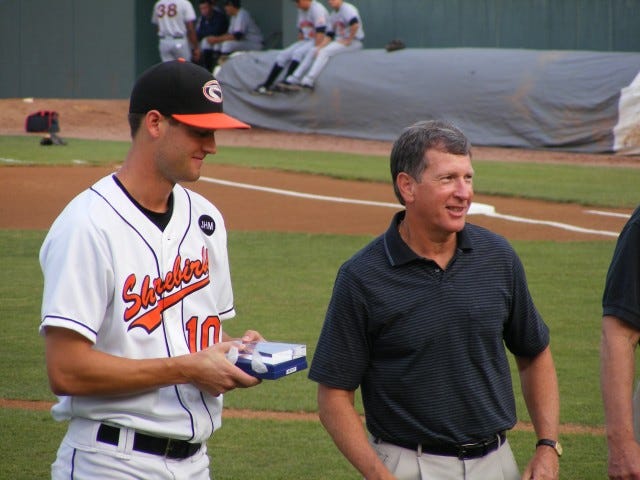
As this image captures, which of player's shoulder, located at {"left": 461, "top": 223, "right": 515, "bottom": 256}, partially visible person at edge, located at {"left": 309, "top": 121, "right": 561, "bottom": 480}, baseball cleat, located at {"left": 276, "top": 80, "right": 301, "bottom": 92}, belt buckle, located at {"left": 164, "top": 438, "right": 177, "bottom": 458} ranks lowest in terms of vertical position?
baseball cleat, located at {"left": 276, "top": 80, "right": 301, "bottom": 92}

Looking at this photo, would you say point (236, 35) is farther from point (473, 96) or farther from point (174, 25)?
point (473, 96)

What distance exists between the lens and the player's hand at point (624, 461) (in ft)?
10.6

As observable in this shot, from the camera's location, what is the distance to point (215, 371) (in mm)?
2859

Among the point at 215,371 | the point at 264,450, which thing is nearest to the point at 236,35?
the point at 264,450

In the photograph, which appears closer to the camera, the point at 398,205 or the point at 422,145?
the point at 422,145

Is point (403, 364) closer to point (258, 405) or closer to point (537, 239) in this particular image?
point (258, 405)

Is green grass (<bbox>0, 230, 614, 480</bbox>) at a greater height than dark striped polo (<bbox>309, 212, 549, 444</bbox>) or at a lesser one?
lesser

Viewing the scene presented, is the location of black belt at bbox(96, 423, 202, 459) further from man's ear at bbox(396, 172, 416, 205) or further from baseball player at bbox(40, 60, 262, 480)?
man's ear at bbox(396, 172, 416, 205)

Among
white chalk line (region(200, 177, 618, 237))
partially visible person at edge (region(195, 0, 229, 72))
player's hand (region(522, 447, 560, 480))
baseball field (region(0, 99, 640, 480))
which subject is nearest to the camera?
player's hand (region(522, 447, 560, 480))

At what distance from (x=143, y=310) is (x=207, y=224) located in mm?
392

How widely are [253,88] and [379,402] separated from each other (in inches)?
719

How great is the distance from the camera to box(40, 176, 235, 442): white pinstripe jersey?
9.38 feet

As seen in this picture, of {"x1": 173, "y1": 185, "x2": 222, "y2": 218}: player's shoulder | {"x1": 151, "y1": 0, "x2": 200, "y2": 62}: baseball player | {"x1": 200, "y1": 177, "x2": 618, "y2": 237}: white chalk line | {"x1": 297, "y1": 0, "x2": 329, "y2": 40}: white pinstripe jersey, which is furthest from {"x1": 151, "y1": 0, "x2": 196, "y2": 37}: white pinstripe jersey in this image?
{"x1": 173, "y1": 185, "x2": 222, "y2": 218}: player's shoulder

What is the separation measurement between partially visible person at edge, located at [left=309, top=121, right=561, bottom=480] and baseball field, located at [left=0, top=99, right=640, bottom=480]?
215cm
